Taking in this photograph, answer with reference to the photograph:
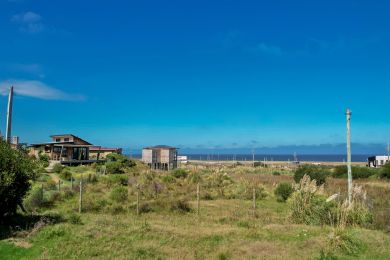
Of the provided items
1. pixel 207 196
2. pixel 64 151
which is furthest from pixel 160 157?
pixel 207 196

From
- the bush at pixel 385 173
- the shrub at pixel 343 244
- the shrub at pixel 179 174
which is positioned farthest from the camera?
the shrub at pixel 179 174

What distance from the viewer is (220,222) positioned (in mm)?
16703

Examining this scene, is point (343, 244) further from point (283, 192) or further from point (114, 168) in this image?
point (114, 168)

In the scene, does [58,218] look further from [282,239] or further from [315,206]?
[315,206]

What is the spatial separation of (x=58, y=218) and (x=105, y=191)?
1212 cm

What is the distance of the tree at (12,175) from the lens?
1312 cm

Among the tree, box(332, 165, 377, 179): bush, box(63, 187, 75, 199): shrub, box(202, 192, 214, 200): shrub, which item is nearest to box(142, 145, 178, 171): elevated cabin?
box(332, 165, 377, 179): bush

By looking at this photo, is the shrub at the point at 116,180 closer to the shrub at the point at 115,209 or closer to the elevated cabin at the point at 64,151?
the shrub at the point at 115,209

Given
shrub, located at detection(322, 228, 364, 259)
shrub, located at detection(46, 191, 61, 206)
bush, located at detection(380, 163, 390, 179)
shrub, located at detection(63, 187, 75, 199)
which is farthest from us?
bush, located at detection(380, 163, 390, 179)

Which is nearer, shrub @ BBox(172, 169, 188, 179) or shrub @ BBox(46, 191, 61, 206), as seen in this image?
shrub @ BBox(46, 191, 61, 206)

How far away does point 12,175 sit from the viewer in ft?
→ 43.1

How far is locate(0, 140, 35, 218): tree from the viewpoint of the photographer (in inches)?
517

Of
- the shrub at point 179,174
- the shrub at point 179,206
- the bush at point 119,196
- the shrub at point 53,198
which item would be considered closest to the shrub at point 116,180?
the bush at point 119,196

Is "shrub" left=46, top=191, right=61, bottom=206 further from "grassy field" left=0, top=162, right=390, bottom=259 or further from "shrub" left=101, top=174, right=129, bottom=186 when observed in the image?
"shrub" left=101, top=174, right=129, bottom=186
